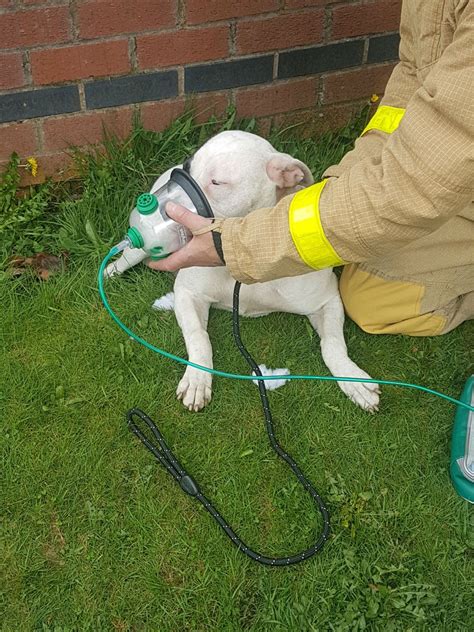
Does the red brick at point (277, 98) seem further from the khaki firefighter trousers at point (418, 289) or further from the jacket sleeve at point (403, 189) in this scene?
the jacket sleeve at point (403, 189)

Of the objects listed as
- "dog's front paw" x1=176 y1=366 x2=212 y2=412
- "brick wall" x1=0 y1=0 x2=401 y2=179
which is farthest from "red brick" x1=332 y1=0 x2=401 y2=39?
"dog's front paw" x1=176 y1=366 x2=212 y2=412

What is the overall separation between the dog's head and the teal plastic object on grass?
1050 millimetres

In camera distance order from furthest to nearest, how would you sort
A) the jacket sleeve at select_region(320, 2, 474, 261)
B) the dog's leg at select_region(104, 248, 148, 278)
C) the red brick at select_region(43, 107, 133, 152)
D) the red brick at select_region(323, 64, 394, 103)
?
the red brick at select_region(323, 64, 394, 103), the red brick at select_region(43, 107, 133, 152), the dog's leg at select_region(104, 248, 148, 278), the jacket sleeve at select_region(320, 2, 474, 261)

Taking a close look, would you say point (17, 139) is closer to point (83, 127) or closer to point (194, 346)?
point (83, 127)

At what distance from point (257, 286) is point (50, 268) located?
1052 mm

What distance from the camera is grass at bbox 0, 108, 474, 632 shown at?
210cm

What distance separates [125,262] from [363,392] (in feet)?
4.00

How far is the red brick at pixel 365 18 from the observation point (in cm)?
338

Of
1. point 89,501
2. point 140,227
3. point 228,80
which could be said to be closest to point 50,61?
point 228,80

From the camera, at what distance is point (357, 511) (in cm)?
230

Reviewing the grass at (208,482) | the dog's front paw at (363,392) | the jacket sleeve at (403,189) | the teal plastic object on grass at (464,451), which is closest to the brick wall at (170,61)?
the grass at (208,482)

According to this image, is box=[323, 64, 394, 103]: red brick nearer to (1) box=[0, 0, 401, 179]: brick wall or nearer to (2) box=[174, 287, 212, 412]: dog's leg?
(1) box=[0, 0, 401, 179]: brick wall

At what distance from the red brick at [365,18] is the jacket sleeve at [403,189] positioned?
140cm

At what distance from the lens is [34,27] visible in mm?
2871
